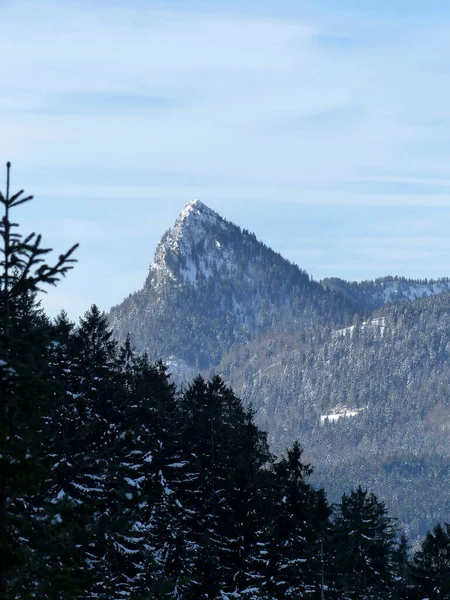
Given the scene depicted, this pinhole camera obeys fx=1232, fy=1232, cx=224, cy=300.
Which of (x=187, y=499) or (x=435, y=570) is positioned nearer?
(x=187, y=499)

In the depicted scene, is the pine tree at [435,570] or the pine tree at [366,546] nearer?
the pine tree at [435,570]

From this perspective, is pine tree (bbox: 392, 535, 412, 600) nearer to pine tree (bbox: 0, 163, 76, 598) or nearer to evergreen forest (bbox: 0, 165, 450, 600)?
evergreen forest (bbox: 0, 165, 450, 600)

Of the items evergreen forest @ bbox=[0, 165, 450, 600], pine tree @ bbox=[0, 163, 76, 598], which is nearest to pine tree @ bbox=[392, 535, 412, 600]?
evergreen forest @ bbox=[0, 165, 450, 600]

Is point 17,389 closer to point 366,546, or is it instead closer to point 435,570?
point 435,570

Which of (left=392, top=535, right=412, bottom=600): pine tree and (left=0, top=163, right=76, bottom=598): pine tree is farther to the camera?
(left=392, top=535, right=412, bottom=600): pine tree

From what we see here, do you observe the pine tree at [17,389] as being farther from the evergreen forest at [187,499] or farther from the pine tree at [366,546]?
the pine tree at [366,546]

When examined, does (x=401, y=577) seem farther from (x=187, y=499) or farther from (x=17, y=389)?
(x=17, y=389)

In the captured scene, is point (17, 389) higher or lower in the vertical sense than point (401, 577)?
lower

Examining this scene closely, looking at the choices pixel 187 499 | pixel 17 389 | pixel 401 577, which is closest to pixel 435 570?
pixel 187 499

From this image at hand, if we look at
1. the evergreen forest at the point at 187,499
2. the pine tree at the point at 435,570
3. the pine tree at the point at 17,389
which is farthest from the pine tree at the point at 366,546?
the pine tree at the point at 17,389

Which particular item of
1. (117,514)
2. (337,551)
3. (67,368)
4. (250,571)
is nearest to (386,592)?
(337,551)

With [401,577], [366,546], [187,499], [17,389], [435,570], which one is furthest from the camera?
[401,577]

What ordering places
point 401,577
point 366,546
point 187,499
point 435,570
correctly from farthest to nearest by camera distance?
point 401,577
point 366,546
point 435,570
point 187,499

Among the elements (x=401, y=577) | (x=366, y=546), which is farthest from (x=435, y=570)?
(x=401, y=577)
